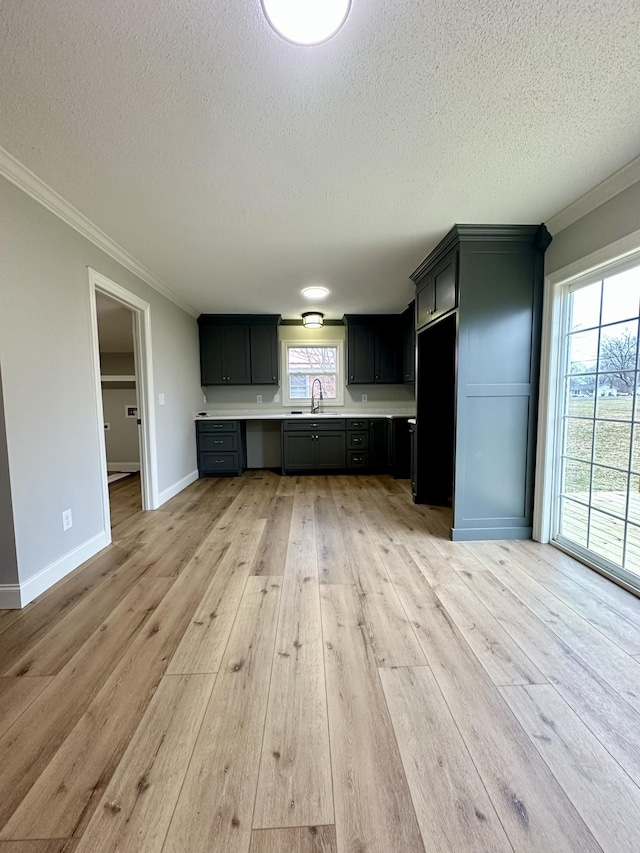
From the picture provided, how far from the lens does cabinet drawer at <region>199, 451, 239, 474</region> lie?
4.91m

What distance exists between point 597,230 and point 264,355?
4016mm

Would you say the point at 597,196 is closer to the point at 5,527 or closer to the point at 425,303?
the point at 425,303

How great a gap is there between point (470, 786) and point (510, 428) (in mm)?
2239

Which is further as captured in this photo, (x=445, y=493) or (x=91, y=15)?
(x=445, y=493)

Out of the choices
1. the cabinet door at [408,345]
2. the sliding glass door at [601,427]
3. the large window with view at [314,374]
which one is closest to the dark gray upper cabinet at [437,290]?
the sliding glass door at [601,427]

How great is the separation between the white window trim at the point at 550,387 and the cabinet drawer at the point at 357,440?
8.41 feet

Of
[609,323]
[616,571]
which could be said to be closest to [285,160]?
[609,323]

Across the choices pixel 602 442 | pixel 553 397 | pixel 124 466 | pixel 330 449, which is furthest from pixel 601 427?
pixel 124 466

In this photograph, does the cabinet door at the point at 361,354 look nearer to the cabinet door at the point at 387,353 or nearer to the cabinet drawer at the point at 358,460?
the cabinet door at the point at 387,353

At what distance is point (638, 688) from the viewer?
1.31 meters

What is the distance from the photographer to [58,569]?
2.14m

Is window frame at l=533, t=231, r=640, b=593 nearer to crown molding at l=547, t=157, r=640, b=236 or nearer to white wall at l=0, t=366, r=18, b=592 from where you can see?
crown molding at l=547, t=157, r=640, b=236

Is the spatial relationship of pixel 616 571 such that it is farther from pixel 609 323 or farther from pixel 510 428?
pixel 609 323

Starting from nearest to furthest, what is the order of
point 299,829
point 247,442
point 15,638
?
point 299,829, point 15,638, point 247,442
